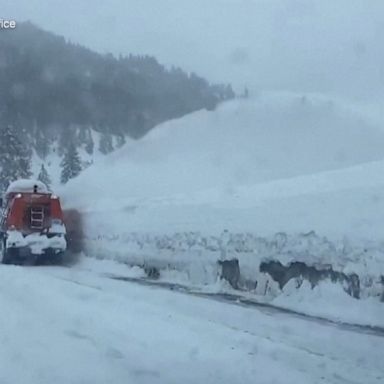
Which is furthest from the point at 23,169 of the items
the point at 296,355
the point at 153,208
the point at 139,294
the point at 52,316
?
the point at 296,355

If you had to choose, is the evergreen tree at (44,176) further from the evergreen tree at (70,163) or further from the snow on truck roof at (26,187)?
the snow on truck roof at (26,187)

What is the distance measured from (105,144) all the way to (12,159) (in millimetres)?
8519

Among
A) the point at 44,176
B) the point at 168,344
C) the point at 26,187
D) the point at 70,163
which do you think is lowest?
the point at 168,344

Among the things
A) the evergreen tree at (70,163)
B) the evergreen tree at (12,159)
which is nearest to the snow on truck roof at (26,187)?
the evergreen tree at (12,159)

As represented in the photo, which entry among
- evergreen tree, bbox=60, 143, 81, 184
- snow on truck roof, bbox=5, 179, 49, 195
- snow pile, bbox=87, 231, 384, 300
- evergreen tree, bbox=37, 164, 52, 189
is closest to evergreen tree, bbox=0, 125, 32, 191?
evergreen tree, bbox=37, 164, 52, 189

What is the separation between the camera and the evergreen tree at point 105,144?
45469 mm

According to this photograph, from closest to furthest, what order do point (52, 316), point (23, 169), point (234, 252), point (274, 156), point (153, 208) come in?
point (52, 316), point (234, 252), point (153, 208), point (274, 156), point (23, 169)

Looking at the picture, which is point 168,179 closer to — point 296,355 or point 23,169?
point 23,169

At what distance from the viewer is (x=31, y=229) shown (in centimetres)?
2505

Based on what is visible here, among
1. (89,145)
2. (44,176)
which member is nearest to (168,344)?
(89,145)

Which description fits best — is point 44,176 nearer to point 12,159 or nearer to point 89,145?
point 12,159

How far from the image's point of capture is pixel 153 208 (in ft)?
80.7

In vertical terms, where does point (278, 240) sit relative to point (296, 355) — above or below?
above

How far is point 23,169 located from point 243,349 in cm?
4680
